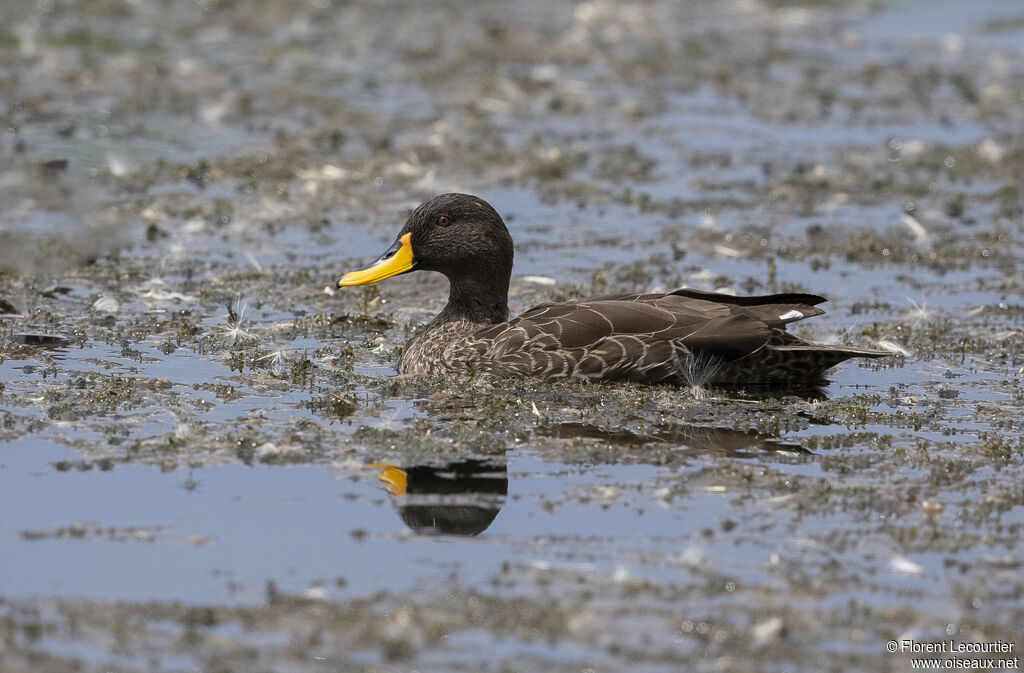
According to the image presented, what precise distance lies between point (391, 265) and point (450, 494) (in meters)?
→ 3.06

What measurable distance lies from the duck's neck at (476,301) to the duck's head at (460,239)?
0.02 meters

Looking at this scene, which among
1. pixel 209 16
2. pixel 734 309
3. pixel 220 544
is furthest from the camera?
pixel 209 16

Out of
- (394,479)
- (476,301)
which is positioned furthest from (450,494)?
(476,301)

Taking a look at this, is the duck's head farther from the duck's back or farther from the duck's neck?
the duck's back

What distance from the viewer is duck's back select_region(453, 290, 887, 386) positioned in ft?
31.2

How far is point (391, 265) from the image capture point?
10.4 meters

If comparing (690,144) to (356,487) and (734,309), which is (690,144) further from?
(356,487)

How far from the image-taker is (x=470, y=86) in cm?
1991

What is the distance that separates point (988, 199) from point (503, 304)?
7117mm

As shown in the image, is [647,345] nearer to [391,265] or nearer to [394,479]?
[391,265]

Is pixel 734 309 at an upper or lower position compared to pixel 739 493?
upper

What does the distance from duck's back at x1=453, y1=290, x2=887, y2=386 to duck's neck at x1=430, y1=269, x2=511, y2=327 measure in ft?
1.54

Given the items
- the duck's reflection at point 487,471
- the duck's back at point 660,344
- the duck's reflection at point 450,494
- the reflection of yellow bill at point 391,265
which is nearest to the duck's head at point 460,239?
the reflection of yellow bill at point 391,265

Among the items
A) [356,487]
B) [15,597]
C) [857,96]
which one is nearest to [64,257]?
[356,487]
